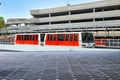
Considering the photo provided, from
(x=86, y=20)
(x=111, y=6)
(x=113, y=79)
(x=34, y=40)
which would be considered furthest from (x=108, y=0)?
(x=113, y=79)

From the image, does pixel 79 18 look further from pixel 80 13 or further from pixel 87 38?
pixel 87 38

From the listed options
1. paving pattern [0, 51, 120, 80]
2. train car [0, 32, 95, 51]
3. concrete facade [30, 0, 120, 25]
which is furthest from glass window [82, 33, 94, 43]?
concrete facade [30, 0, 120, 25]

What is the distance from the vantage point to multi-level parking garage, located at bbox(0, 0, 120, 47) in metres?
77.2

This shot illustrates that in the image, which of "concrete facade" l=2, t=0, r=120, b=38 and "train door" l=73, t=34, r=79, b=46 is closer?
"train door" l=73, t=34, r=79, b=46

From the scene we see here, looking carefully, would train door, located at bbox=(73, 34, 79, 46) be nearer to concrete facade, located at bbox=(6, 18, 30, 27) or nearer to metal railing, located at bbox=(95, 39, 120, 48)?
metal railing, located at bbox=(95, 39, 120, 48)

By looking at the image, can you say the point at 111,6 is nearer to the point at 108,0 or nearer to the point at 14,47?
the point at 108,0

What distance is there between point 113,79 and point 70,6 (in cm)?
8216

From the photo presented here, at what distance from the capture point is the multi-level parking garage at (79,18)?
77.2m

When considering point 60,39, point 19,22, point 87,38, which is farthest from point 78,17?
point 87,38

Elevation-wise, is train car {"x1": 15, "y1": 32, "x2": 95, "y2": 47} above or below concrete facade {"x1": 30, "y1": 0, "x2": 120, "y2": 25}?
below

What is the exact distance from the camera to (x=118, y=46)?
39.2m

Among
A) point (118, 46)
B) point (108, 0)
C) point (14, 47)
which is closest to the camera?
point (118, 46)

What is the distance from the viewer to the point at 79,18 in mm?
91438

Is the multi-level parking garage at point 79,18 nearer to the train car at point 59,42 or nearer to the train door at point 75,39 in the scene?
the train car at point 59,42
